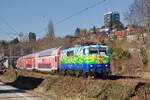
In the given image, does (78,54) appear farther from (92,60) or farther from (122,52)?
(122,52)

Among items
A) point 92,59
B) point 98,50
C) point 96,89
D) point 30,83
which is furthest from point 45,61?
point 96,89

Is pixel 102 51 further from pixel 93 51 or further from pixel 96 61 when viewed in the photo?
pixel 96 61

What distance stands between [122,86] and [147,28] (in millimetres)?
17903

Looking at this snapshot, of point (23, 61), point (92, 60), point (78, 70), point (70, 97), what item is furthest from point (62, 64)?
point (23, 61)

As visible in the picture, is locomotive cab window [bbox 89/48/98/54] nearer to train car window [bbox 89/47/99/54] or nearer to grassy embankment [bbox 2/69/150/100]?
train car window [bbox 89/47/99/54]

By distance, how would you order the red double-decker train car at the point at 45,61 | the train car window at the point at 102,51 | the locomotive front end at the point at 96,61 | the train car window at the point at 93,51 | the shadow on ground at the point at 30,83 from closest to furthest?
the locomotive front end at the point at 96,61, the train car window at the point at 93,51, the train car window at the point at 102,51, the shadow on ground at the point at 30,83, the red double-decker train car at the point at 45,61

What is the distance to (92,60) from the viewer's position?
18125 millimetres

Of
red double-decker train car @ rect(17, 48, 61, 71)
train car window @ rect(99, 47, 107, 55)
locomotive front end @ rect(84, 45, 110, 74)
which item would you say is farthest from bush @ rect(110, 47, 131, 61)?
locomotive front end @ rect(84, 45, 110, 74)

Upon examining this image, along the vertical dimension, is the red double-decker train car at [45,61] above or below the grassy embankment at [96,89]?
above

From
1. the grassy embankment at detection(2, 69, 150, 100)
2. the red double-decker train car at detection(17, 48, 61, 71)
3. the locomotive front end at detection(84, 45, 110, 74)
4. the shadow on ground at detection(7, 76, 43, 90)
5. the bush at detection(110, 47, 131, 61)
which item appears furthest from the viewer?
the bush at detection(110, 47, 131, 61)

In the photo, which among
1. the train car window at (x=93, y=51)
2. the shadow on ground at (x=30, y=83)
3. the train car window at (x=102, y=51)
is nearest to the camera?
the train car window at (x=93, y=51)

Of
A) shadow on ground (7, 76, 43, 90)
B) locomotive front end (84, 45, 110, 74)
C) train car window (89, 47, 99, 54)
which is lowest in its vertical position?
shadow on ground (7, 76, 43, 90)

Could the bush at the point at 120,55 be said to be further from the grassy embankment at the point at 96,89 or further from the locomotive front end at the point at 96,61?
the grassy embankment at the point at 96,89

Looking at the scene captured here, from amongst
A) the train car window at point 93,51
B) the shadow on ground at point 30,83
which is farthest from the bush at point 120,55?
the shadow on ground at point 30,83
